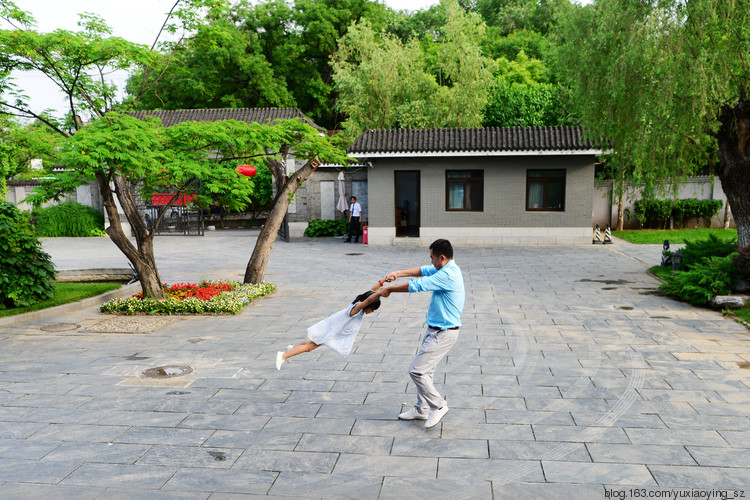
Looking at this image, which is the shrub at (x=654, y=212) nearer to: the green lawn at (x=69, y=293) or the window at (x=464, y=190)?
the window at (x=464, y=190)

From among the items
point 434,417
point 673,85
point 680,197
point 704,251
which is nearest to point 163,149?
point 434,417

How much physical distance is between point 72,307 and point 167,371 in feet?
15.5

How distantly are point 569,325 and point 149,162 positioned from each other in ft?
23.1

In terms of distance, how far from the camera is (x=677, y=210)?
2383 centimetres

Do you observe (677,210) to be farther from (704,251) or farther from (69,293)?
(69,293)

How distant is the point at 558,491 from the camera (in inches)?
158

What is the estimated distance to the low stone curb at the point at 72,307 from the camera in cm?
936

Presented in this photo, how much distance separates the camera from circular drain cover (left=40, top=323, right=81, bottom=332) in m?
8.88

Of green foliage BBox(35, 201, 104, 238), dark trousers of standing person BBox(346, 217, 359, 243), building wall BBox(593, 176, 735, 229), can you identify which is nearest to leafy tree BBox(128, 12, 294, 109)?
green foliage BBox(35, 201, 104, 238)

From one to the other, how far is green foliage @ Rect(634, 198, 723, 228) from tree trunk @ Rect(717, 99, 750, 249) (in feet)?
40.5

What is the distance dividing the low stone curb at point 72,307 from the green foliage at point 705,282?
10985 mm

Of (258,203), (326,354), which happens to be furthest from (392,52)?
(326,354)

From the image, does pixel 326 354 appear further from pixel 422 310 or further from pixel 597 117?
pixel 597 117

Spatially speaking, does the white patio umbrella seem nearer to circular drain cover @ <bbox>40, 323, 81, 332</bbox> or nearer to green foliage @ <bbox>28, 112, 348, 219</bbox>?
green foliage @ <bbox>28, 112, 348, 219</bbox>
